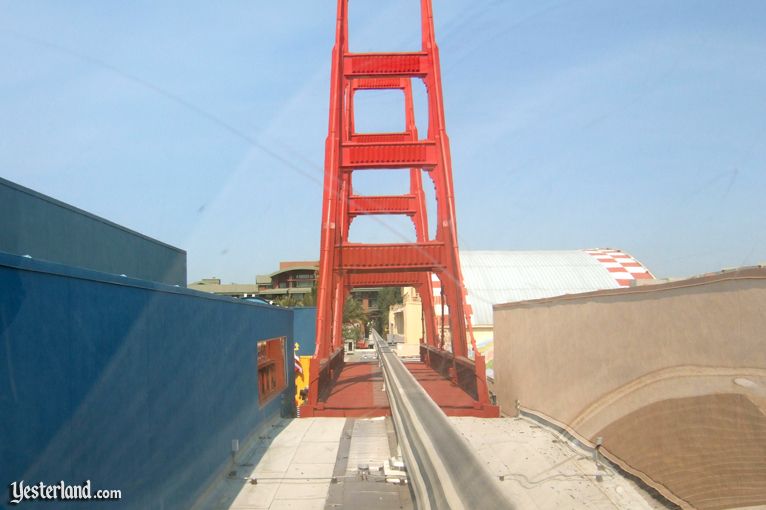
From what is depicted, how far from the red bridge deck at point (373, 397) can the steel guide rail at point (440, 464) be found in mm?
5204

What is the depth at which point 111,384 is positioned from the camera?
4.34 metres

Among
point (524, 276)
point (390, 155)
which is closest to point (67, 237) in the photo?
point (390, 155)

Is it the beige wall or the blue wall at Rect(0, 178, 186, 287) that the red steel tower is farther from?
the beige wall

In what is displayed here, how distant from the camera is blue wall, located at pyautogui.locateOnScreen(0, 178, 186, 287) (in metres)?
5.76

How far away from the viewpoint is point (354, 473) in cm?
724

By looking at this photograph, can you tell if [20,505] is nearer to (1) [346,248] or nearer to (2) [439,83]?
(1) [346,248]

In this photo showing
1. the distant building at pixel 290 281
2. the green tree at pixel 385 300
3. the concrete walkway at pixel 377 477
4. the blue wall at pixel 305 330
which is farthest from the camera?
the green tree at pixel 385 300

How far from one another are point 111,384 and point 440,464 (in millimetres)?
2095

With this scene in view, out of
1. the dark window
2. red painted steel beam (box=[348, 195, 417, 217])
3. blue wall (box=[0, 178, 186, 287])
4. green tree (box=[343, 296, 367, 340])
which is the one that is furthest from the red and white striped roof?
blue wall (box=[0, 178, 186, 287])

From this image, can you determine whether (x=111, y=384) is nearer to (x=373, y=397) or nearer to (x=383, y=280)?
(x=373, y=397)

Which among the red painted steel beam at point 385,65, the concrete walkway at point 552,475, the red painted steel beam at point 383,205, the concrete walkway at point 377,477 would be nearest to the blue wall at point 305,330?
the red painted steel beam at point 383,205

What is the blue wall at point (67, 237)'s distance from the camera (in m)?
5.76

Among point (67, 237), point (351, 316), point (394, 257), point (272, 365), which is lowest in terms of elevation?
point (272, 365)

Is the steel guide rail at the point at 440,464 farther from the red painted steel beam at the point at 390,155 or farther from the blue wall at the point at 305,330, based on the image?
the blue wall at the point at 305,330
